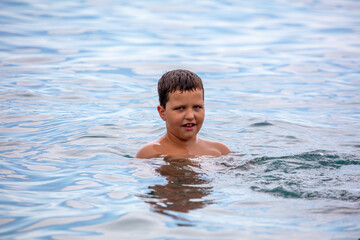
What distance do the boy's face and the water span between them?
0.38 metres

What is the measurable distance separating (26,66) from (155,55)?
131 inches

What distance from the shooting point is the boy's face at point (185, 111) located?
19.9 feet

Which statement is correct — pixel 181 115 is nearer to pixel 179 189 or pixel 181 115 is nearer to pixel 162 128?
pixel 179 189

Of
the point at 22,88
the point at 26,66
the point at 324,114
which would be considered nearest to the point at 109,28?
the point at 26,66

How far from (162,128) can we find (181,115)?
7.00 feet

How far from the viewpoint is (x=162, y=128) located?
26.9ft

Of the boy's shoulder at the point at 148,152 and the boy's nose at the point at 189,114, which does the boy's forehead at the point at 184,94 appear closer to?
the boy's nose at the point at 189,114

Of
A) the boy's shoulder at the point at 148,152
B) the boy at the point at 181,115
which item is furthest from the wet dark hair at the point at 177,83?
the boy's shoulder at the point at 148,152

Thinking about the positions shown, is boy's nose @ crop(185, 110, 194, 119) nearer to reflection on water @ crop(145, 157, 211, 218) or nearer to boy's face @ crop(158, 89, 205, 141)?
Result: boy's face @ crop(158, 89, 205, 141)

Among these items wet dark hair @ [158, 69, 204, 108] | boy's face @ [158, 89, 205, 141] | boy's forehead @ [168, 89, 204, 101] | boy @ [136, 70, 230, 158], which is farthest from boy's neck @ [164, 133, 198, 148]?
boy's forehead @ [168, 89, 204, 101]

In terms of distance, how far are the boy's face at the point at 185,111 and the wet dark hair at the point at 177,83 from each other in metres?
0.05

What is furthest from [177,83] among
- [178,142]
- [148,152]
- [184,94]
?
[148,152]

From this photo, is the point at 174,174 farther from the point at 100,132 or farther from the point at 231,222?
the point at 100,132

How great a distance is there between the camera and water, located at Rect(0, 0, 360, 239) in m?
4.39
